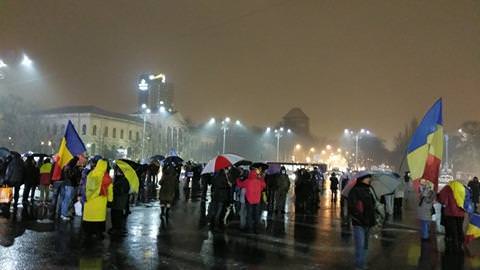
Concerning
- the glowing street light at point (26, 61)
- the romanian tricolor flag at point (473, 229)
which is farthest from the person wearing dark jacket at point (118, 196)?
the glowing street light at point (26, 61)

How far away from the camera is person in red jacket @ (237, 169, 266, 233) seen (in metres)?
13.7

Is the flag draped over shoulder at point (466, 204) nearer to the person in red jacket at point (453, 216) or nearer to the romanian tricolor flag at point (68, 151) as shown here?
the person in red jacket at point (453, 216)

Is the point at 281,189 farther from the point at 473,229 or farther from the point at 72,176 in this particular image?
the point at 72,176

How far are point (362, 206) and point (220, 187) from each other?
5.58 m

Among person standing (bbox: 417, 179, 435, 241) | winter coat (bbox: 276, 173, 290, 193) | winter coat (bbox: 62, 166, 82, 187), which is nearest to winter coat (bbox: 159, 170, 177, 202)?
winter coat (bbox: 62, 166, 82, 187)

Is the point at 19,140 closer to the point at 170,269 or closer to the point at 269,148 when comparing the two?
the point at 170,269

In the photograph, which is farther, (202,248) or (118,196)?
(118,196)

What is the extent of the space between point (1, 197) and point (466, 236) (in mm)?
14361

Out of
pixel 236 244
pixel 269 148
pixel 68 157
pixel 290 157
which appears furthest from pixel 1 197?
pixel 290 157

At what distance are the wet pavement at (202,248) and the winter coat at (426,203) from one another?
73 cm

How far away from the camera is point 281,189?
19.0 m

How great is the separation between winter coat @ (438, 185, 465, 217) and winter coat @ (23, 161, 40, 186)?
527 inches

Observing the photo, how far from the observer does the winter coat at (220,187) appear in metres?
13.9

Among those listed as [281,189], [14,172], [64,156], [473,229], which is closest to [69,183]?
[64,156]
